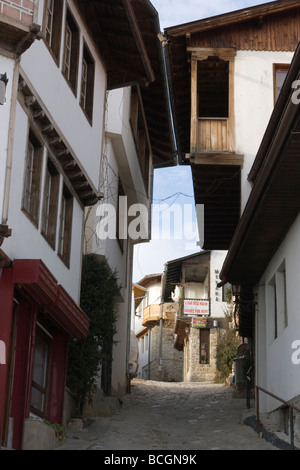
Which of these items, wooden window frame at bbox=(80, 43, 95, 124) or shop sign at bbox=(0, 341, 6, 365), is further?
wooden window frame at bbox=(80, 43, 95, 124)

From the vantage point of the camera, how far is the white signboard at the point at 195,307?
4238cm

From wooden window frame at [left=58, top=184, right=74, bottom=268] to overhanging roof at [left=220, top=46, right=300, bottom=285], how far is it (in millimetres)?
3133

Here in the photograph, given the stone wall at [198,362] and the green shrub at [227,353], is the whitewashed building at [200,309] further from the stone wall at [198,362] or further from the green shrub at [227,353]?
the green shrub at [227,353]

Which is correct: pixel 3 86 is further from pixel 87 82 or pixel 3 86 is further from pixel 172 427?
pixel 172 427

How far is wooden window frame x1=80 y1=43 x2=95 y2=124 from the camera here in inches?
603

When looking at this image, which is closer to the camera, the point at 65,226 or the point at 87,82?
the point at 65,226

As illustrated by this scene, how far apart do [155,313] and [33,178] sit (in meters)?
43.0

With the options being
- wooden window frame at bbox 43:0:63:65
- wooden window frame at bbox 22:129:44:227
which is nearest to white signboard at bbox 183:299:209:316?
wooden window frame at bbox 43:0:63:65

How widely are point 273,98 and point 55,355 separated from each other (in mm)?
8860

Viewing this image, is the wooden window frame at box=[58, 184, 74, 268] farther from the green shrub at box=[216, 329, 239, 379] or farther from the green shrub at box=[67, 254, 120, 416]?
the green shrub at box=[216, 329, 239, 379]

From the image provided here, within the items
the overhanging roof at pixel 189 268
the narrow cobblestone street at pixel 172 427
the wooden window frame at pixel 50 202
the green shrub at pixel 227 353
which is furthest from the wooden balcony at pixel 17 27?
the overhanging roof at pixel 189 268

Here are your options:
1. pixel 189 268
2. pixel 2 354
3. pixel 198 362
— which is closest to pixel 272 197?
pixel 2 354

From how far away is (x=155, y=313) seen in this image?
54.9m

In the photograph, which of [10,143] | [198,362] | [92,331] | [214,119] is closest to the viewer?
[10,143]
